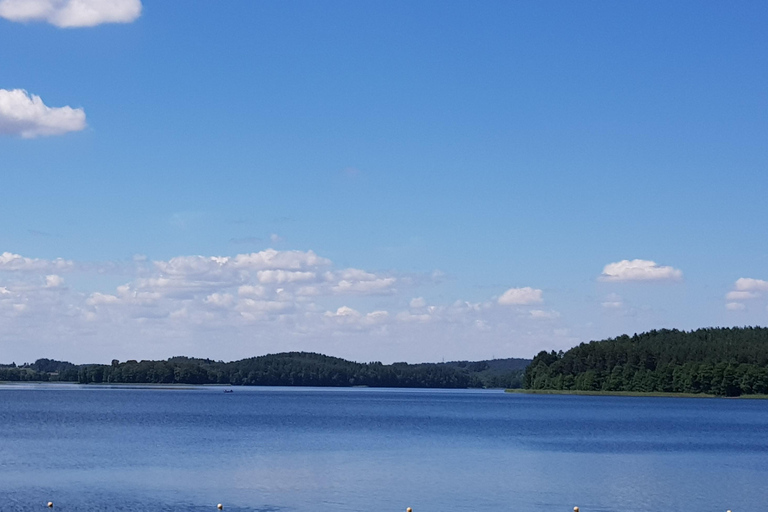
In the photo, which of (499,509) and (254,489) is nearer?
(499,509)

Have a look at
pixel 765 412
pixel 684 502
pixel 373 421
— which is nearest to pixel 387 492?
pixel 684 502

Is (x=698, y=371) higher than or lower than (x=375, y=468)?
higher

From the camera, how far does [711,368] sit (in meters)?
179

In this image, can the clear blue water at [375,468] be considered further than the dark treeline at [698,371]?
No

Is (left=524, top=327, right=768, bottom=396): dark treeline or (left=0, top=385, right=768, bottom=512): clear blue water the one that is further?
(left=524, top=327, right=768, bottom=396): dark treeline

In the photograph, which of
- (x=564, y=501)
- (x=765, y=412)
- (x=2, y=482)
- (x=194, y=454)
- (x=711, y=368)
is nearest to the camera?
(x=564, y=501)

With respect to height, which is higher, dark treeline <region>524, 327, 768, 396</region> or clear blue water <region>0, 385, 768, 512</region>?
dark treeline <region>524, 327, 768, 396</region>

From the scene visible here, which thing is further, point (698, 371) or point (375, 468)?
point (698, 371)

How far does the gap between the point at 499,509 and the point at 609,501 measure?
222 inches

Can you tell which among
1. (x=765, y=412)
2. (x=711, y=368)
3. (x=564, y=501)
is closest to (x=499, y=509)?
(x=564, y=501)

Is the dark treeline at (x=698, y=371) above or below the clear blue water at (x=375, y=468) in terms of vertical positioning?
above

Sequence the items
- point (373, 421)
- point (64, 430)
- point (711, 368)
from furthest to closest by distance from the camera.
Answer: point (711, 368), point (373, 421), point (64, 430)

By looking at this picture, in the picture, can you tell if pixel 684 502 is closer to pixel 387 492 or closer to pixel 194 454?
pixel 387 492

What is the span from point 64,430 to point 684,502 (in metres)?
56.0
